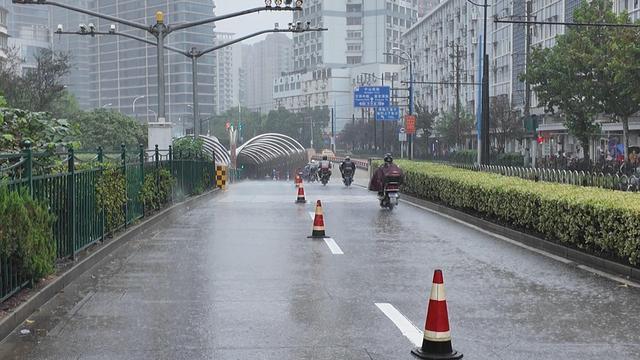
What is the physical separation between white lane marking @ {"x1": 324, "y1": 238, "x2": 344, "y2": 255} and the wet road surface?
0.38 feet

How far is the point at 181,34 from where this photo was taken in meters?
140

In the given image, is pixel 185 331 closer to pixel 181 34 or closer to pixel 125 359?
pixel 125 359

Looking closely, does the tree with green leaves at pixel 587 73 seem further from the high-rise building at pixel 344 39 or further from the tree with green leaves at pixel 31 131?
the high-rise building at pixel 344 39

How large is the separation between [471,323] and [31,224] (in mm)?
4707

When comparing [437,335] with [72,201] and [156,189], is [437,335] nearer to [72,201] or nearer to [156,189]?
[72,201]

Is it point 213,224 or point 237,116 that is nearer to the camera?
point 213,224

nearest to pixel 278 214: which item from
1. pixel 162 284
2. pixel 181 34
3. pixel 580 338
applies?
pixel 162 284

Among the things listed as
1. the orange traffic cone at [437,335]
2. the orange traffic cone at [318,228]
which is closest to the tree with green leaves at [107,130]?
the orange traffic cone at [318,228]

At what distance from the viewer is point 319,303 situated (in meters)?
8.62

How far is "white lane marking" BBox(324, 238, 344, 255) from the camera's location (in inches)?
510

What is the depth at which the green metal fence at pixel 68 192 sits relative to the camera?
8.24 meters

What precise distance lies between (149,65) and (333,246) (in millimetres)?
142260

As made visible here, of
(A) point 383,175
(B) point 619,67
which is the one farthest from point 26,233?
(B) point 619,67

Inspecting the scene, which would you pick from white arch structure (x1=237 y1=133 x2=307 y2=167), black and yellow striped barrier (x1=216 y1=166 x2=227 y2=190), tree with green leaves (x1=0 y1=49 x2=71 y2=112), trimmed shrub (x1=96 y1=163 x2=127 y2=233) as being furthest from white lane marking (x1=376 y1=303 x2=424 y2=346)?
white arch structure (x1=237 y1=133 x2=307 y2=167)
